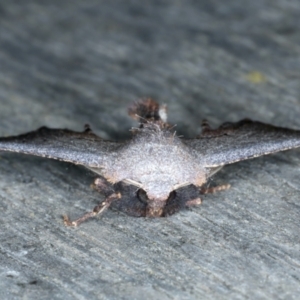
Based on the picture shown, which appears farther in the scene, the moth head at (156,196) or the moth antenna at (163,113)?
the moth antenna at (163,113)

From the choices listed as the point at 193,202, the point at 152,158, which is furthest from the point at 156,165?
the point at 193,202

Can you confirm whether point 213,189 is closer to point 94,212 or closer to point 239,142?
point 239,142

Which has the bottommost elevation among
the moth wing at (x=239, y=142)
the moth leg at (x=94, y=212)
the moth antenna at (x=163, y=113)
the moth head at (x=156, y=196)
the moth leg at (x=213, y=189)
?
the moth leg at (x=94, y=212)

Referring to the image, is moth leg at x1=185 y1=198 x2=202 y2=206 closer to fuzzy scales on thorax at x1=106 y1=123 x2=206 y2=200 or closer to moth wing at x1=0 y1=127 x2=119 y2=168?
fuzzy scales on thorax at x1=106 y1=123 x2=206 y2=200

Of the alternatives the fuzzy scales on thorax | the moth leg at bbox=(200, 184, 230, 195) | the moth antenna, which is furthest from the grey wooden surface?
the moth antenna

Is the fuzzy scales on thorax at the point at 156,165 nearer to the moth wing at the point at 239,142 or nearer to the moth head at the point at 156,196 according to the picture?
the moth head at the point at 156,196

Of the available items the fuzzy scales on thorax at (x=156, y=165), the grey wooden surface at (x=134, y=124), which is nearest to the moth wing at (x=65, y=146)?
the fuzzy scales on thorax at (x=156, y=165)
